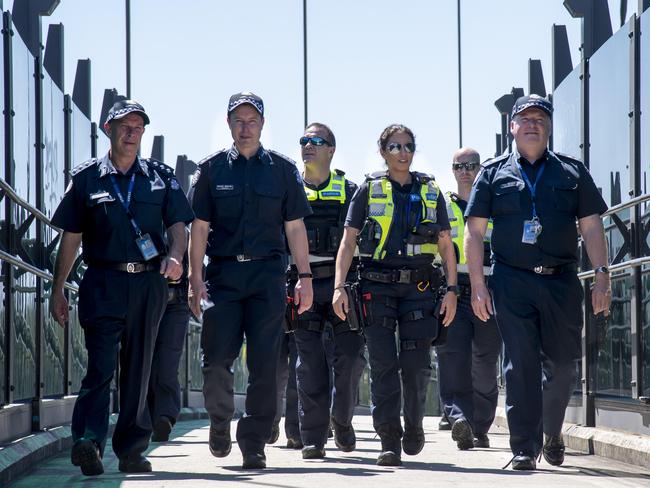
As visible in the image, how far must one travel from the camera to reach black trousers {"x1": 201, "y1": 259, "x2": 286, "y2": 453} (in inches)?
320

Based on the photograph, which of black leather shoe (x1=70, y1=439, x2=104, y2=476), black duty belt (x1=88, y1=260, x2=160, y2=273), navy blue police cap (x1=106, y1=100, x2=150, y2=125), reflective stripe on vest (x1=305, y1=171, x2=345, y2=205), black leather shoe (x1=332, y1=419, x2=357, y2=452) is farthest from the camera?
reflective stripe on vest (x1=305, y1=171, x2=345, y2=205)

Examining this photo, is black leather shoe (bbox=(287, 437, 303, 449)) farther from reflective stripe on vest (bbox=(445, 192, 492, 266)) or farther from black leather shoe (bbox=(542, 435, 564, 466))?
black leather shoe (bbox=(542, 435, 564, 466))

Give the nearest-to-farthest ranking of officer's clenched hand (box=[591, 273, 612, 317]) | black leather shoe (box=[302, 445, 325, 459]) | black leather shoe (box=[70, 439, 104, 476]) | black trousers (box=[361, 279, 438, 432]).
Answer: black leather shoe (box=[70, 439, 104, 476])
officer's clenched hand (box=[591, 273, 612, 317])
black trousers (box=[361, 279, 438, 432])
black leather shoe (box=[302, 445, 325, 459])

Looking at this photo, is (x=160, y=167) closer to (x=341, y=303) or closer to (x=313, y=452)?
(x=341, y=303)

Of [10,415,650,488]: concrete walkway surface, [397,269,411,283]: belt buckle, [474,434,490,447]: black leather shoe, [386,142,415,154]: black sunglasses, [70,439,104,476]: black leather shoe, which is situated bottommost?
[474,434,490,447]: black leather shoe

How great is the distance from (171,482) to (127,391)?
2.84ft

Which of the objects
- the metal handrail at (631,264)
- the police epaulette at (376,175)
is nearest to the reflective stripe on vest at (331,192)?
the police epaulette at (376,175)

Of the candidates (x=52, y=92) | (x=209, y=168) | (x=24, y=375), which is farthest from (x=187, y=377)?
(x=209, y=168)

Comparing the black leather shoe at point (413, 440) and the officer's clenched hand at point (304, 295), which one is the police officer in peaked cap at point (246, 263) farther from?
the black leather shoe at point (413, 440)

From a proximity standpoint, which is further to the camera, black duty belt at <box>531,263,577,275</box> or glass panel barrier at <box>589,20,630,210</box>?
glass panel barrier at <box>589,20,630,210</box>

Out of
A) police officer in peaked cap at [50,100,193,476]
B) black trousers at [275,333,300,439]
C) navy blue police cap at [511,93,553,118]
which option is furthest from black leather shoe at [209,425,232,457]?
navy blue police cap at [511,93,553,118]

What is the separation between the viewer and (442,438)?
463 inches

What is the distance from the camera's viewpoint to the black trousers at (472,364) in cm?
1082

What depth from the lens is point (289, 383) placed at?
10891 mm
